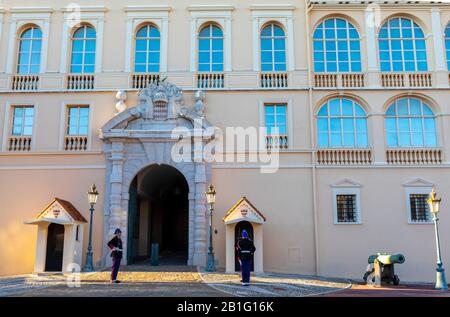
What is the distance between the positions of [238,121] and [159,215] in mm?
9681

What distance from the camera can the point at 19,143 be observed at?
18.8 metres

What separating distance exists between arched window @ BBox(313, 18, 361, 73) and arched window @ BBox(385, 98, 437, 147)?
8.22ft

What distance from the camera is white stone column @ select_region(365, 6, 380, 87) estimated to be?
62.8 feet

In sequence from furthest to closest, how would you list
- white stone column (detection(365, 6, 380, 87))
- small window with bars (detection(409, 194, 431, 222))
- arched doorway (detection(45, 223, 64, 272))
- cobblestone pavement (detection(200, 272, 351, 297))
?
white stone column (detection(365, 6, 380, 87))
small window with bars (detection(409, 194, 431, 222))
arched doorway (detection(45, 223, 64, 272))
cobblestone pavement (detection(200, 272, 351, 297))

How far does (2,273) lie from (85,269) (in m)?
4.22

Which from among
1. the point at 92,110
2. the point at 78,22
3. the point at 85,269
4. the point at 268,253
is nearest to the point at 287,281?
the point at 268,253

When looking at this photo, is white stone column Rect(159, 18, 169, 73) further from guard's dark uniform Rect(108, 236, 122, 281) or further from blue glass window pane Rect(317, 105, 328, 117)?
guard's dark uniform Rect(108, 236, 122, 281)

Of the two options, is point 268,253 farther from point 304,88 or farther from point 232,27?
point 232,27

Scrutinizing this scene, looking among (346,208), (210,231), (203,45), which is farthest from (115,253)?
(203,45)

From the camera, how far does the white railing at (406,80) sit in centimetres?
1912

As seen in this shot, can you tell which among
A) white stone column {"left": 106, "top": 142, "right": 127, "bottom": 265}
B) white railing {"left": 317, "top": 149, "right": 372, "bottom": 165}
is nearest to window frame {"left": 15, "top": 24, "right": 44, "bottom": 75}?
white stone column {"left": 106, "top": 142, "right": 127, "bottom": 265}

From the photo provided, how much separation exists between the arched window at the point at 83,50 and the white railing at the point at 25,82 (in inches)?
64.7

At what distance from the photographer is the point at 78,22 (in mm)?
19812

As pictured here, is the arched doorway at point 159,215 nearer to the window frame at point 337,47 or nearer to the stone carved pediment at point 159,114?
the stone carved pediment at point 159,114
